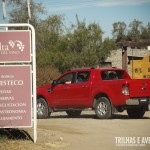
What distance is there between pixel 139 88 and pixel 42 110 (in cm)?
423

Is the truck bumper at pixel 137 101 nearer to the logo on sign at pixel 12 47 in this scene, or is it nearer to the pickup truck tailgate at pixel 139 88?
the pickup truck tailgate at pixel 139 88

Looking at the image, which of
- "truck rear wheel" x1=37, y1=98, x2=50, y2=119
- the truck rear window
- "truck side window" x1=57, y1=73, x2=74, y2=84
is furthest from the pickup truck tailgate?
"truck rear wheel" x1=37, y1=98, x2=50, y2=119

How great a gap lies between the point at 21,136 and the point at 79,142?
1.49m

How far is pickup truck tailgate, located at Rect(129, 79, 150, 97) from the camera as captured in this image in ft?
51.6

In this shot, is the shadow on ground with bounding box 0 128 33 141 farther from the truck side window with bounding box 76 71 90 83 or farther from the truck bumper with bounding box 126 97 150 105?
the truck side window with bounding box 76 71 90 83

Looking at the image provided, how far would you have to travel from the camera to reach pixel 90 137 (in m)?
11.5

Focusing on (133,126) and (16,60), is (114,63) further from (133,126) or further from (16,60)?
(16,60)

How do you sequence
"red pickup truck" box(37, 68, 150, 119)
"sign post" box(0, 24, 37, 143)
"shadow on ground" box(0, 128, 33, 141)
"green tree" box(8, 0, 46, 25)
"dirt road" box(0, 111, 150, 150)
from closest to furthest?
"dirt road" box(0, 111, 150, 150) → "sign post" box(0, 24, 37, 143) → "shadow on ground" box(0, 128, 33, 141) → "red pickup truck" box(37, 68, 150, 119) → "green tree" box(8, 0, 46, 25)

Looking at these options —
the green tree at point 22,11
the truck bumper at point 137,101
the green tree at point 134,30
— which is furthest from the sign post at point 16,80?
the green tree at point 134,30

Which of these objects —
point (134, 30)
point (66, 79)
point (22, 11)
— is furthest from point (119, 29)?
point (66, 79)

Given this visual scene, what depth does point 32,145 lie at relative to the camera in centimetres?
1005

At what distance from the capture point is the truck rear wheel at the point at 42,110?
1783 cm

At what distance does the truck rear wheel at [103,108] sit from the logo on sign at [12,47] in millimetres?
6459

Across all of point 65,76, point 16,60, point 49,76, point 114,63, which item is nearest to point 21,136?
point 16,60
